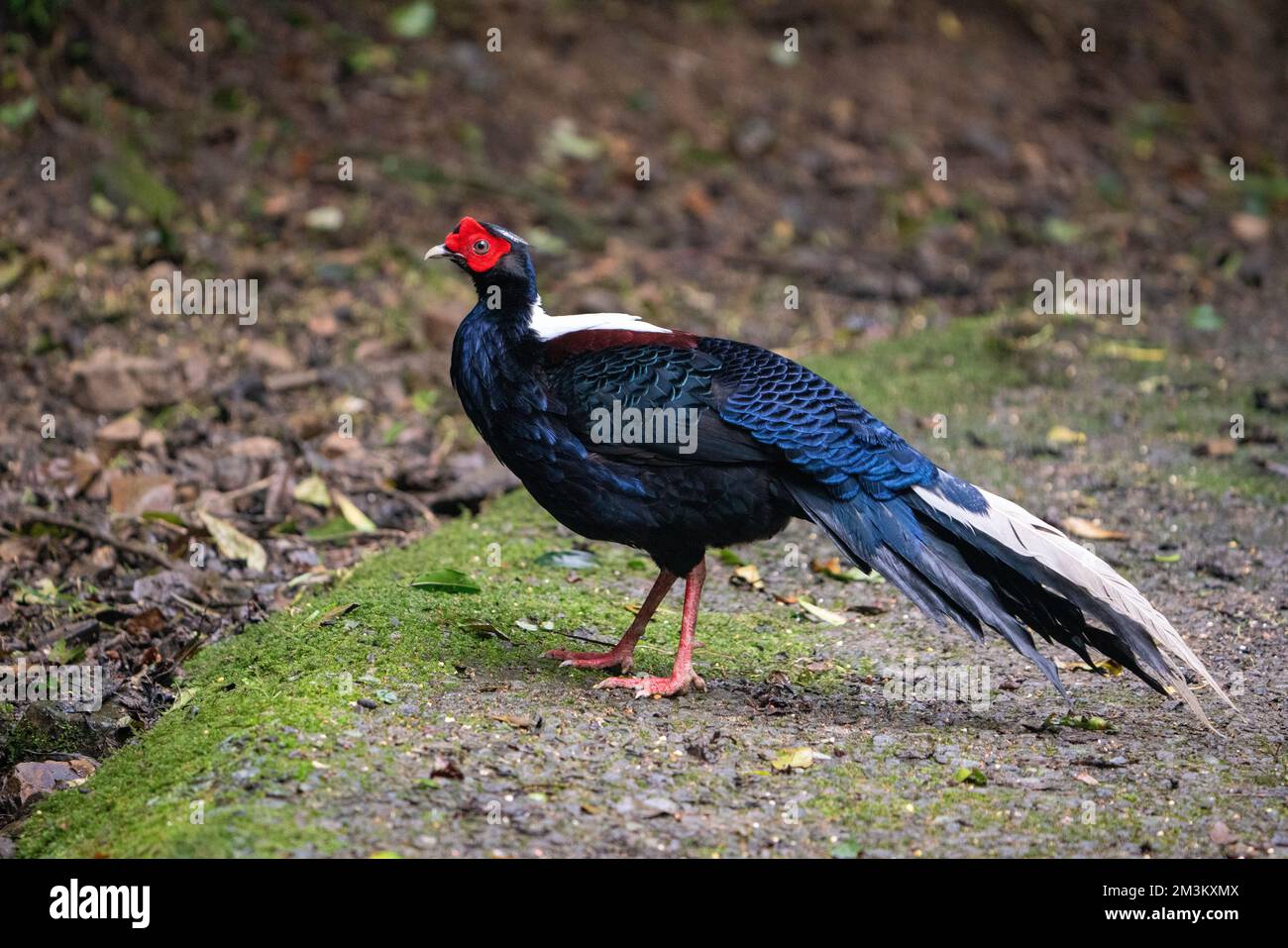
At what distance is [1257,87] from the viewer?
12312mm

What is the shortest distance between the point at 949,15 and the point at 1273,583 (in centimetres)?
829

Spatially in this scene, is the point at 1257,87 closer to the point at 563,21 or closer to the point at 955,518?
the point at 563,21

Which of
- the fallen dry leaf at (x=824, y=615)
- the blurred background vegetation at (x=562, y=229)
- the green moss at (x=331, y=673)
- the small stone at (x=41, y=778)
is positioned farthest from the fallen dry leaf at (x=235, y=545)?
the fallen dry leaf at (x=824, y=615)

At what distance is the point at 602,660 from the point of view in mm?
4531

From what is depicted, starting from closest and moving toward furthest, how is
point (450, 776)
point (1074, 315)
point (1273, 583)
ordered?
1. point (450, 776)
2. point (1273, 583)
3. point (1074, 315)

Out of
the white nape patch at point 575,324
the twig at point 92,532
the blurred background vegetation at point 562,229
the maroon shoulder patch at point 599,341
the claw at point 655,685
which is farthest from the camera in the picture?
the blurred background vegetation at point 562,229

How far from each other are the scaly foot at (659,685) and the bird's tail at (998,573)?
631 mm

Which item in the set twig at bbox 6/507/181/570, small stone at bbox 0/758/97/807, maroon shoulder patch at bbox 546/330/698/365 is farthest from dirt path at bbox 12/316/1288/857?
maroon shoulder patch at bbox 546/330/698/365

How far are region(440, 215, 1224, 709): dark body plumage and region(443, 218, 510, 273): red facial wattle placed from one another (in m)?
0.28

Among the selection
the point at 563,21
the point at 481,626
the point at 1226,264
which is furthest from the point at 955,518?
the point at 563,21

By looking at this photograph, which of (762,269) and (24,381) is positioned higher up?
(762,269)

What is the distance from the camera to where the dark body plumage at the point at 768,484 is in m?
4.23

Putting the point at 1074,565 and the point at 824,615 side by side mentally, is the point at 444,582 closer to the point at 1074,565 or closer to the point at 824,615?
the point at 824,615

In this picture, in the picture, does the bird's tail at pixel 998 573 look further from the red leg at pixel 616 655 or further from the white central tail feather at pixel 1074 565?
the red leg at pixel 616 655
